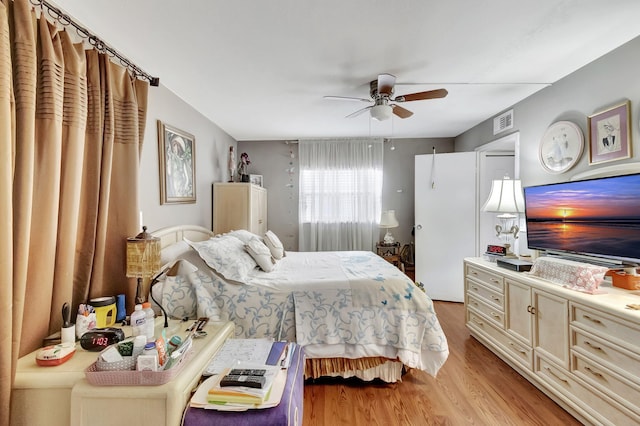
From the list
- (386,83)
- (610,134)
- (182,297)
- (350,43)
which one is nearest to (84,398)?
(182,297)

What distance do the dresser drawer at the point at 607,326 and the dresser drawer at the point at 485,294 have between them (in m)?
0.70

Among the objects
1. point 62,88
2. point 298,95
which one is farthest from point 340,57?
point 62,88

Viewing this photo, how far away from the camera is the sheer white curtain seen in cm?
473

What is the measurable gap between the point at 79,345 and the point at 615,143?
139 inches

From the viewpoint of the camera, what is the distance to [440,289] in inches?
161

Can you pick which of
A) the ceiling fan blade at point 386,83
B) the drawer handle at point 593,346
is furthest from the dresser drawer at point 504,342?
the ceiling fan blade at point 386,83

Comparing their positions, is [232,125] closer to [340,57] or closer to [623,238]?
[340,57]

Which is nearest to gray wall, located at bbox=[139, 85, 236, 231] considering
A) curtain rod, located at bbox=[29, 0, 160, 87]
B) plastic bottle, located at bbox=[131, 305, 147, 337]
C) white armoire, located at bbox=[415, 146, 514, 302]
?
curtain rod, located at bbox=[29, 0, 160, 87]

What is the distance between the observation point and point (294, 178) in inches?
192

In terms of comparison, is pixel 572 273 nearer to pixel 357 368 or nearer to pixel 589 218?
pixel 589 218

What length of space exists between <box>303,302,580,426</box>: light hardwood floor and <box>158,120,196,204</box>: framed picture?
208 cm

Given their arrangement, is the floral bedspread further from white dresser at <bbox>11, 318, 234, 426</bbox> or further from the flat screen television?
the flat screen television

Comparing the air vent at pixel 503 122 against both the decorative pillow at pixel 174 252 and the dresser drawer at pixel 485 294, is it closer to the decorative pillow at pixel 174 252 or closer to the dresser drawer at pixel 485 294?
the dresser drawer at pixel 485 294

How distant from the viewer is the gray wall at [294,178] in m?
4.83
